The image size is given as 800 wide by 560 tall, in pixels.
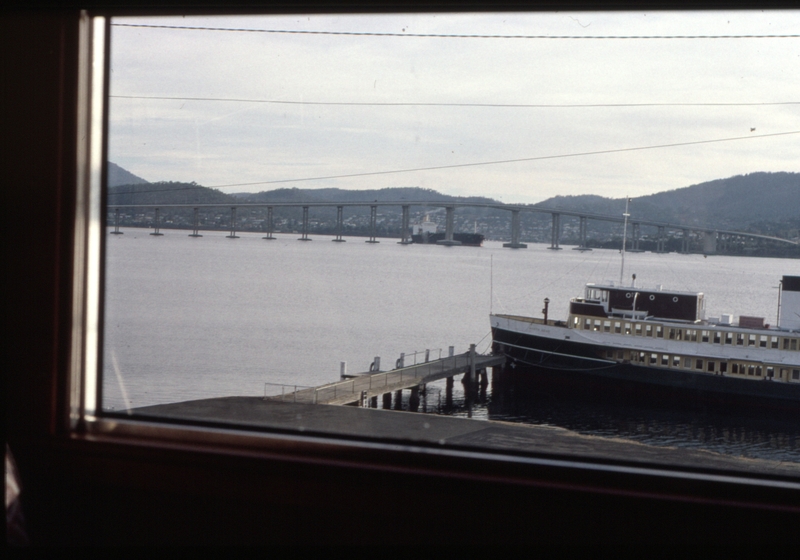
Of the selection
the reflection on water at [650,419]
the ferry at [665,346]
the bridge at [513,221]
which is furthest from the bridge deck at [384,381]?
the bridge at [513,221]

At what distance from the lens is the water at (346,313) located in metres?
16.3

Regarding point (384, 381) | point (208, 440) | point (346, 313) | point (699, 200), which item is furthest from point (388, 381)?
point (346, 313)

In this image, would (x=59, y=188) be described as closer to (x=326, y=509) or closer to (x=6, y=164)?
(x=6, y=164)

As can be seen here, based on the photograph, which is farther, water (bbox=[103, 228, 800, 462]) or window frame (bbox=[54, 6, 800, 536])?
water (bbox=[103, 228, 800, 462])

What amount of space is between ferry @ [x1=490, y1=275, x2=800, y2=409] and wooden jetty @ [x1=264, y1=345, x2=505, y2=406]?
1387mm

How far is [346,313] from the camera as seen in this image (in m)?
29.5

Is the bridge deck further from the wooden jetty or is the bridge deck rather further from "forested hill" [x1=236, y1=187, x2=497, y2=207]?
"forested hill" [x1=236, y1=187, x2=497, y2=207]

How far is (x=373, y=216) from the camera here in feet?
57.2

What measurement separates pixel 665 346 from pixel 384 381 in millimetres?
6872

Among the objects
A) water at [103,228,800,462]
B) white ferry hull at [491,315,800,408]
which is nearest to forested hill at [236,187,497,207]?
water at [103,228,800,462]

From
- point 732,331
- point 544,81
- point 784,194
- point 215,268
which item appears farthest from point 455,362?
point 544,81

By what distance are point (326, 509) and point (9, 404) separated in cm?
69

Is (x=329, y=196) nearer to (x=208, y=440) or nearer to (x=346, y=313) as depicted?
(x=346, y=313)

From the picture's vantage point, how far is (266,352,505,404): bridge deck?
11.2 metres
